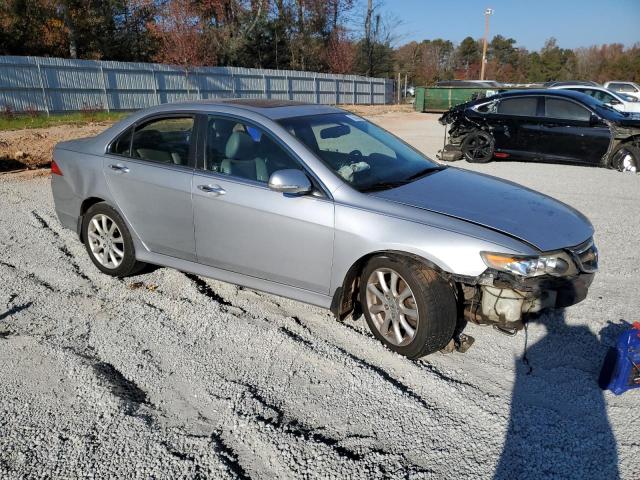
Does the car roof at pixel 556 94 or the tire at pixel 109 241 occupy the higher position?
the car roof at pixel 556 94

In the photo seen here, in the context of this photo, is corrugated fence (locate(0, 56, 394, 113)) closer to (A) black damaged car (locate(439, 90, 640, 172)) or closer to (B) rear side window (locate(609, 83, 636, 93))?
(A) black damaged car (locate(439, 90, 640, 172))

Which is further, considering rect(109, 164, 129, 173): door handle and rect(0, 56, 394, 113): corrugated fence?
rect(0, 56, 394, 113): corrugated fence

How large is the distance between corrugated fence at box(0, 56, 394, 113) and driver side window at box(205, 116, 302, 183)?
67.1 feet

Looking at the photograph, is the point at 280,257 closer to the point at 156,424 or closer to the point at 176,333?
the point at 176,333

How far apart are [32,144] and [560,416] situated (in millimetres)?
14016

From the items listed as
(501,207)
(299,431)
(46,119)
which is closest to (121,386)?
(299,431)

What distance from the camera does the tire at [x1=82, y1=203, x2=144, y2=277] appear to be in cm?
482

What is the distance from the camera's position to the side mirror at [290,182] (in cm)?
361

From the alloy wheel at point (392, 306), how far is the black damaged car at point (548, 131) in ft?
29.8

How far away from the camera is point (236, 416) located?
117 inches

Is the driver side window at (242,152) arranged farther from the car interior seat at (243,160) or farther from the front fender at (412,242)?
the front fender at (412,242)

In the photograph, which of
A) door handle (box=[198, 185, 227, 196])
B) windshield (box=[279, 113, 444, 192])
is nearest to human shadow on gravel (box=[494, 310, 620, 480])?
windshield (box=[279, 113, 444, 192])

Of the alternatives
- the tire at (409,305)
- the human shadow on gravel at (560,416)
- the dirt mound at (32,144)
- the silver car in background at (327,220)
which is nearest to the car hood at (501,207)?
the silver car in background at (327,220)

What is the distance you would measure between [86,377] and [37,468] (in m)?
0.82
